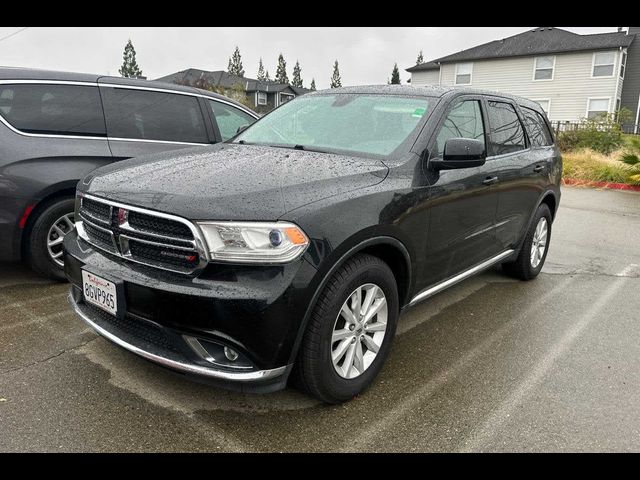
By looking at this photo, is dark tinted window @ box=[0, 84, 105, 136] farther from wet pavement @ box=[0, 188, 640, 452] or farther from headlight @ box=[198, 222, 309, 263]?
headlight @ box=[198, 222, 309, 263]

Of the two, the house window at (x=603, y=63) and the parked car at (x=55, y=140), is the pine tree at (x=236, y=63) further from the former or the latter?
the parked car at (x=55, y=140)

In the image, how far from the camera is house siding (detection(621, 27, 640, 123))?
2755 centimetres

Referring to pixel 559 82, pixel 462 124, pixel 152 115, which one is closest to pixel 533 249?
→ pixel 462 124

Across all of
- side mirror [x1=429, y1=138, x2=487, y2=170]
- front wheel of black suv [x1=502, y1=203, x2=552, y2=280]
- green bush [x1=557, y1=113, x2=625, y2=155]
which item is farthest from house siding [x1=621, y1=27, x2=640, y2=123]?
side mirror [x1=429, y1=138, x2=487, y2=170]

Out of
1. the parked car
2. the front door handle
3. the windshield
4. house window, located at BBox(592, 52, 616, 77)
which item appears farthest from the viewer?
house window, located at BBox(592, 52, 616, 77)

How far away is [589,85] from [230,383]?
29.5 meters

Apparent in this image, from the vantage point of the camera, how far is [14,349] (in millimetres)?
3365

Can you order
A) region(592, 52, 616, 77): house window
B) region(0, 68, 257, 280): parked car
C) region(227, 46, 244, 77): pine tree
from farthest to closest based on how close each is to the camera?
1. region(227, 46, 244, 77): pine tree
2. region(592, 52, 616, 77): house window
3. region(0, 68, 257, 280): parked car

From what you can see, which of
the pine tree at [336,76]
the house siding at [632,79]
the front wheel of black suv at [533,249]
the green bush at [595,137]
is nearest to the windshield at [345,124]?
the front wheel of black suv at [533,249]

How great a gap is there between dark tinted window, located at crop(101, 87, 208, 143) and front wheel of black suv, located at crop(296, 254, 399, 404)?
312cm

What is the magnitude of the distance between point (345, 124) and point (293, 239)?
1.53 m

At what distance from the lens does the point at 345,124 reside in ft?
11.9

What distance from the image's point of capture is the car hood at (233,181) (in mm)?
2414
